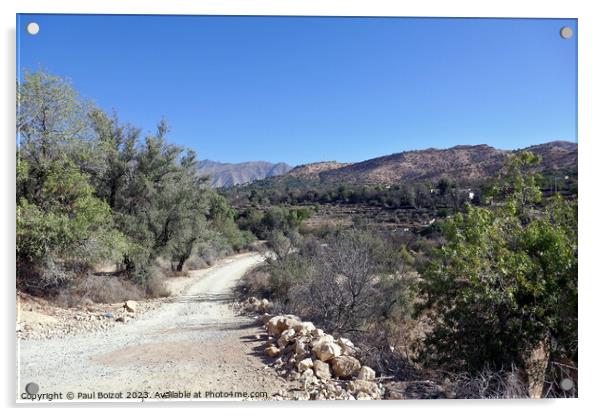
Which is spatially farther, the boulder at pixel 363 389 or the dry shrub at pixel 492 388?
the boulder at pixel 363 389

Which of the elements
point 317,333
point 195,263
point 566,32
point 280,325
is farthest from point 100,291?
point 195,263

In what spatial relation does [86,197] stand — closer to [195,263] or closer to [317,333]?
[317,333]

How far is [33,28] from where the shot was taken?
3.63m

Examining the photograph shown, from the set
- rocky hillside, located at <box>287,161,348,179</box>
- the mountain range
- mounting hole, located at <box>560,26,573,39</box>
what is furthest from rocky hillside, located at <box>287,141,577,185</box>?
mounting hole, located at <box>560,26,573,39</box>

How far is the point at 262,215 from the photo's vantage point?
32.0 metres

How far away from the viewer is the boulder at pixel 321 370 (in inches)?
153

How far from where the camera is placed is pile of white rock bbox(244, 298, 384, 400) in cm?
363

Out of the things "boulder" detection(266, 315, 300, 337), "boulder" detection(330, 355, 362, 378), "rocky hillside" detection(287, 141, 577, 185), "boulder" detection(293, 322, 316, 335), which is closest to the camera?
"boulder" detection(330, 355, 362, 378)

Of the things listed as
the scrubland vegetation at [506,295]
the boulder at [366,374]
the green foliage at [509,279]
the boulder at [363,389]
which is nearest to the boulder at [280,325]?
the scrubland vegetation at [506,295]

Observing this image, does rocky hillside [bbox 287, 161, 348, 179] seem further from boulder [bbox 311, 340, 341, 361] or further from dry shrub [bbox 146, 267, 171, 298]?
dry shrub [bbox 146, 267, 171, 298]

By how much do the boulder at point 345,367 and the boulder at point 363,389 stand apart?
0.24 meters

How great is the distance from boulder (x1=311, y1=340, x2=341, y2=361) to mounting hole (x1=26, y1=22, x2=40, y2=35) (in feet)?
14.0

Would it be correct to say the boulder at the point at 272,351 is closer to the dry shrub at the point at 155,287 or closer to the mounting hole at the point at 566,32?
the mounting hole at the point at 566,32

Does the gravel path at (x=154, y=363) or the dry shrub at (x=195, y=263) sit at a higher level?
the gravel path at (x=154, y=363)
